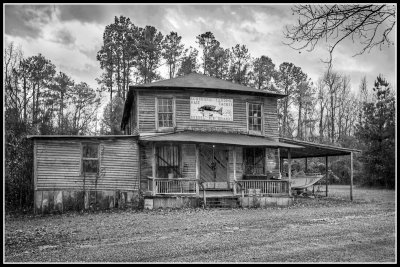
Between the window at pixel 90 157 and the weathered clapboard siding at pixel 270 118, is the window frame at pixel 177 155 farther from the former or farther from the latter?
the weathered clapboard siding at pixel 270 118

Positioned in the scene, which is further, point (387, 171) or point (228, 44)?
point (228, 44)

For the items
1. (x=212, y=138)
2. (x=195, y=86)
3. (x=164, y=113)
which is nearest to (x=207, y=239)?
(x=212, y=138)

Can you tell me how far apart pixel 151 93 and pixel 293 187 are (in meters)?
11.7

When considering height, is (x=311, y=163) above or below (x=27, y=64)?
below

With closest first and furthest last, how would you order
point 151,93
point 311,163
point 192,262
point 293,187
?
point 192,262 → point 151,93 → point 293,187 → point 311,163

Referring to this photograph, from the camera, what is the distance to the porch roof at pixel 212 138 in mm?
18000

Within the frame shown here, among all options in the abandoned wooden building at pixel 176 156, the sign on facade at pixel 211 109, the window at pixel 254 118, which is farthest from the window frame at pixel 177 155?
the window at pixel 254 118

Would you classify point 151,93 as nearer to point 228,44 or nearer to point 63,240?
point 63,240

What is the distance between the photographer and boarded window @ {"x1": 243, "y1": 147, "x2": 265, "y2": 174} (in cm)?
2161

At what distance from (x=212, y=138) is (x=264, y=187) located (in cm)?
374

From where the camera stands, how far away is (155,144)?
19.0m

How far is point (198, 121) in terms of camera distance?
20.9m

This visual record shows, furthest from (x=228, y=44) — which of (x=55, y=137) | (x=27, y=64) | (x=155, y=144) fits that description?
(x=55, y=137)

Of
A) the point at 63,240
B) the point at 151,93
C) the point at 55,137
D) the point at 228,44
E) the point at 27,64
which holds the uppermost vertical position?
the point at 228,44
